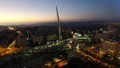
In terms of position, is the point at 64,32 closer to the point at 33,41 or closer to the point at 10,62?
the point at 33,41

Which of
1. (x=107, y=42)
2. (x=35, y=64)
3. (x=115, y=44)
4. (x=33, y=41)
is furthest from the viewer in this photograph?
(x=33, y=41)

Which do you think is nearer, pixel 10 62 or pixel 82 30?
pixel 10 62

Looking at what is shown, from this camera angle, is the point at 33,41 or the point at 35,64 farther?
the point at 33,41

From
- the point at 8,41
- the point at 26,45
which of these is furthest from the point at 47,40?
the point at 8,41

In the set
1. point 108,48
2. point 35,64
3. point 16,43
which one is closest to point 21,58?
point 35,64

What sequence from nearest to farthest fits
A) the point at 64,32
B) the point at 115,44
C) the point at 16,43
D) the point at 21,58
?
the point at 21,58, the point at 115,44, the point at 16,43, the point at 64,32

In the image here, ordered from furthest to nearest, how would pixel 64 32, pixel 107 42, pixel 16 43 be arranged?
1. pixel 64 32
2. pixel 16 43
3. pixel 107 42

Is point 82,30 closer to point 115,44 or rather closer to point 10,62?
point 115,44

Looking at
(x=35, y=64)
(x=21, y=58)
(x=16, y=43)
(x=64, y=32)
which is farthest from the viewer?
(x=64, y=32)

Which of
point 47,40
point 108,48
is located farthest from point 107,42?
point 47,40
